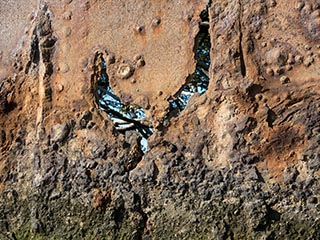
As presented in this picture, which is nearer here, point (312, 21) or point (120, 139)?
point (312, 21)

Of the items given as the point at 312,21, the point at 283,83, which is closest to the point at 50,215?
the point at 283,83

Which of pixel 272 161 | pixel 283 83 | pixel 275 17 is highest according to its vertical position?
pixel 275 17

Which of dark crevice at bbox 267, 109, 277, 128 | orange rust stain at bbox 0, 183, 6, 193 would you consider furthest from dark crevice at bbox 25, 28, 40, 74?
dark crevice at bbox 267, 109, 277, 128

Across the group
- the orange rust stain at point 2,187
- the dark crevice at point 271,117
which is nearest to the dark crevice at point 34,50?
the orange rust stain at point 2,187

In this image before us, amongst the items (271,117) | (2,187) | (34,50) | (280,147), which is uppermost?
(34,50)

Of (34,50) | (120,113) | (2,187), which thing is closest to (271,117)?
(34,50)

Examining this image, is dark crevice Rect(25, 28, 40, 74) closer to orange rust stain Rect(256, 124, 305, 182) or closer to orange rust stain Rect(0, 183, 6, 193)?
orange rust stain Rect(0, 183, 6, 193)

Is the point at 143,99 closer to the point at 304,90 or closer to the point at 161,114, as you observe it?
the point at 161,114

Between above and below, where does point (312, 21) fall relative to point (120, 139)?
below

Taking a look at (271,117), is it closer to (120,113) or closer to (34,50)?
(34,50)

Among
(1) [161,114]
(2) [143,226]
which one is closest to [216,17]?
(1) [161,114]

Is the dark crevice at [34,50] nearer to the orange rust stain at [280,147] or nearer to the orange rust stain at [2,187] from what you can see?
the orange rust stain at [2,187]
